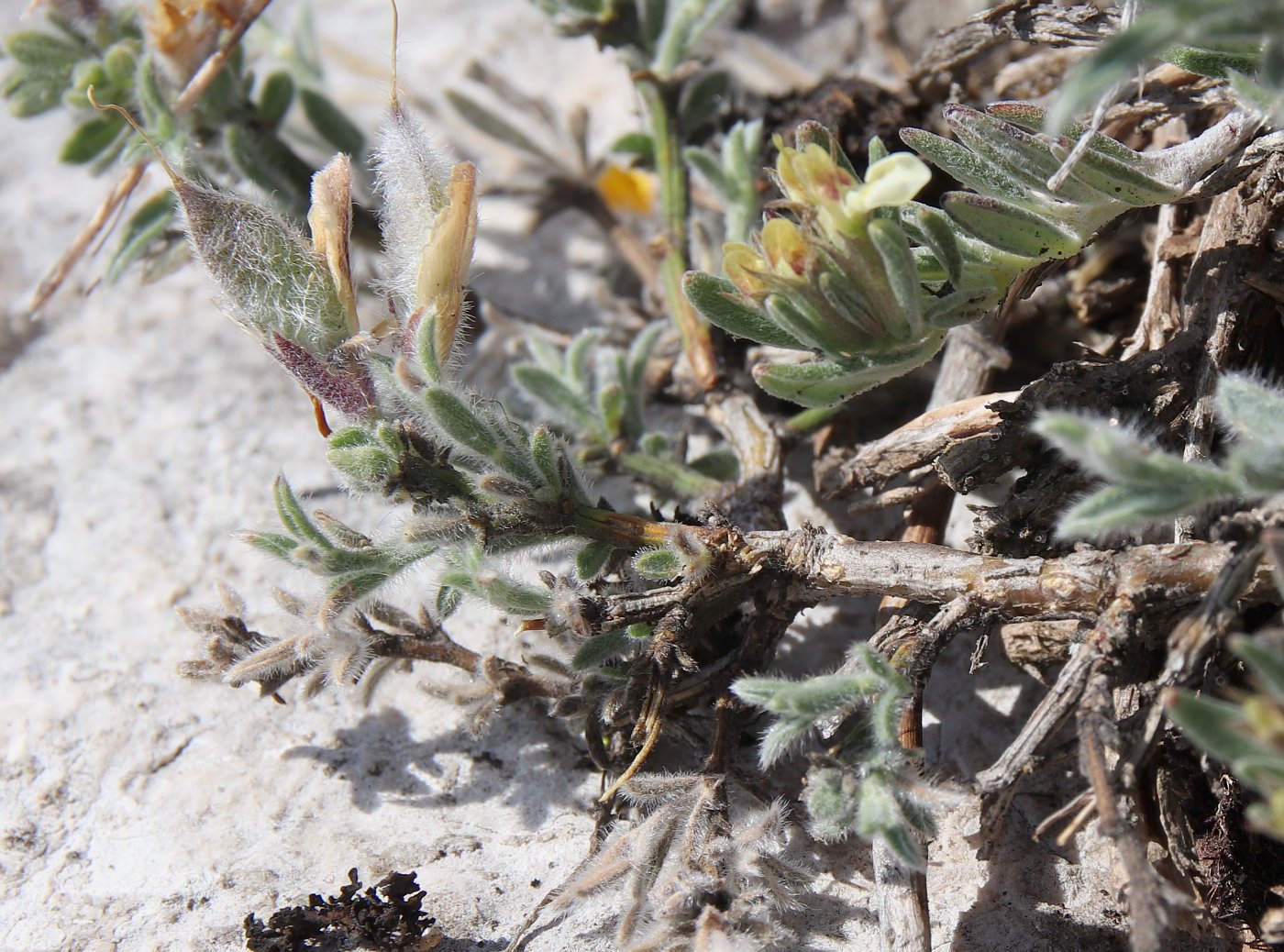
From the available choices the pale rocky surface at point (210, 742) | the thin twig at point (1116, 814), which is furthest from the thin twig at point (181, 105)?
the thin twig at point (1116, 814)

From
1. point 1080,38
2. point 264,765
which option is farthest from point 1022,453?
point 264,765

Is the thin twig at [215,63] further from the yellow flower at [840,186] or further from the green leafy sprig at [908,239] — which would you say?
the yellow flower at [840,186]

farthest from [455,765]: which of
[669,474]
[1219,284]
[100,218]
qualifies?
[1219,284]

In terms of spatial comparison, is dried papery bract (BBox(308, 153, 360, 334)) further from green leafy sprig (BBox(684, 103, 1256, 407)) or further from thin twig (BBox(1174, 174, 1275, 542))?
thin twig (BBox(1174, 174, 1275, 542))

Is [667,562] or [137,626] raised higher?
[667,562]

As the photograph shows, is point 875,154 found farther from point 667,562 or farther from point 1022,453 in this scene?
point 667,562

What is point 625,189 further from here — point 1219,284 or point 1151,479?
point 1151,479
